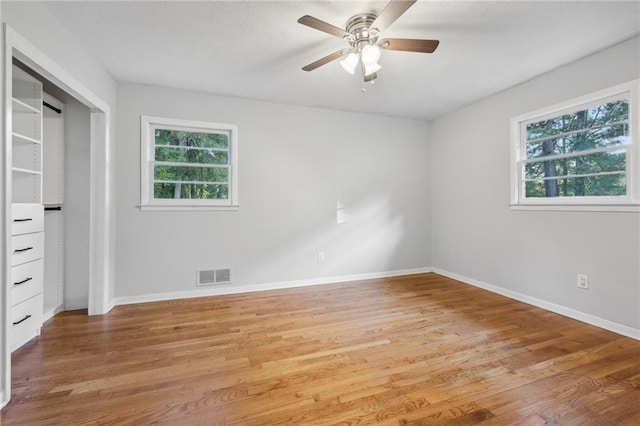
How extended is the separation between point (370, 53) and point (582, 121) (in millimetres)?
2384

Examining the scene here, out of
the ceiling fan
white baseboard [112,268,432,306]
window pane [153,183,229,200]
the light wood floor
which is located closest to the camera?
the light wood floor

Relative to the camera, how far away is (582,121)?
2789mm

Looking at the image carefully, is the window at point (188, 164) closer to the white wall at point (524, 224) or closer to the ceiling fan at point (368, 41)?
the ceiling fan at point (368, 41)

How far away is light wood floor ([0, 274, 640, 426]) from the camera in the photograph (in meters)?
1.51

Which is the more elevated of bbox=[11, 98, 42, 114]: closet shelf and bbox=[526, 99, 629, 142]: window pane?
bbox=[526, 99, 629, 142]: window pane

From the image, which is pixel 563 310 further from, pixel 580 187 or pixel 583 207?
pixel 580 187

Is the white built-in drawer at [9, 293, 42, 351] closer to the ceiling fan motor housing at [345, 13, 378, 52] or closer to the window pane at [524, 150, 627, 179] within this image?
the ceiling fan motor housing at [345, 13, 378, 52]

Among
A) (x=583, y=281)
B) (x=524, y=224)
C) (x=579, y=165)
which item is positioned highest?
(x=579, y=165)

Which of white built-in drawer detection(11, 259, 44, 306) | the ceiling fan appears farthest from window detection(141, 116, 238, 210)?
the ceiling fan

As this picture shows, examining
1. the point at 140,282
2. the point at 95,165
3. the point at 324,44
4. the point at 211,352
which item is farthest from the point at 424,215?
the point at 95,165

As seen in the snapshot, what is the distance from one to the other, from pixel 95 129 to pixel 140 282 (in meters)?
1.72

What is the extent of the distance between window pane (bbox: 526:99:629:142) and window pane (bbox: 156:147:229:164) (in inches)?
147

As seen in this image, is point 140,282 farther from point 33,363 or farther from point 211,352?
point 211,352

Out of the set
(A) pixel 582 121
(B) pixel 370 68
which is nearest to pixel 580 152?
(A) pixel 582 121
